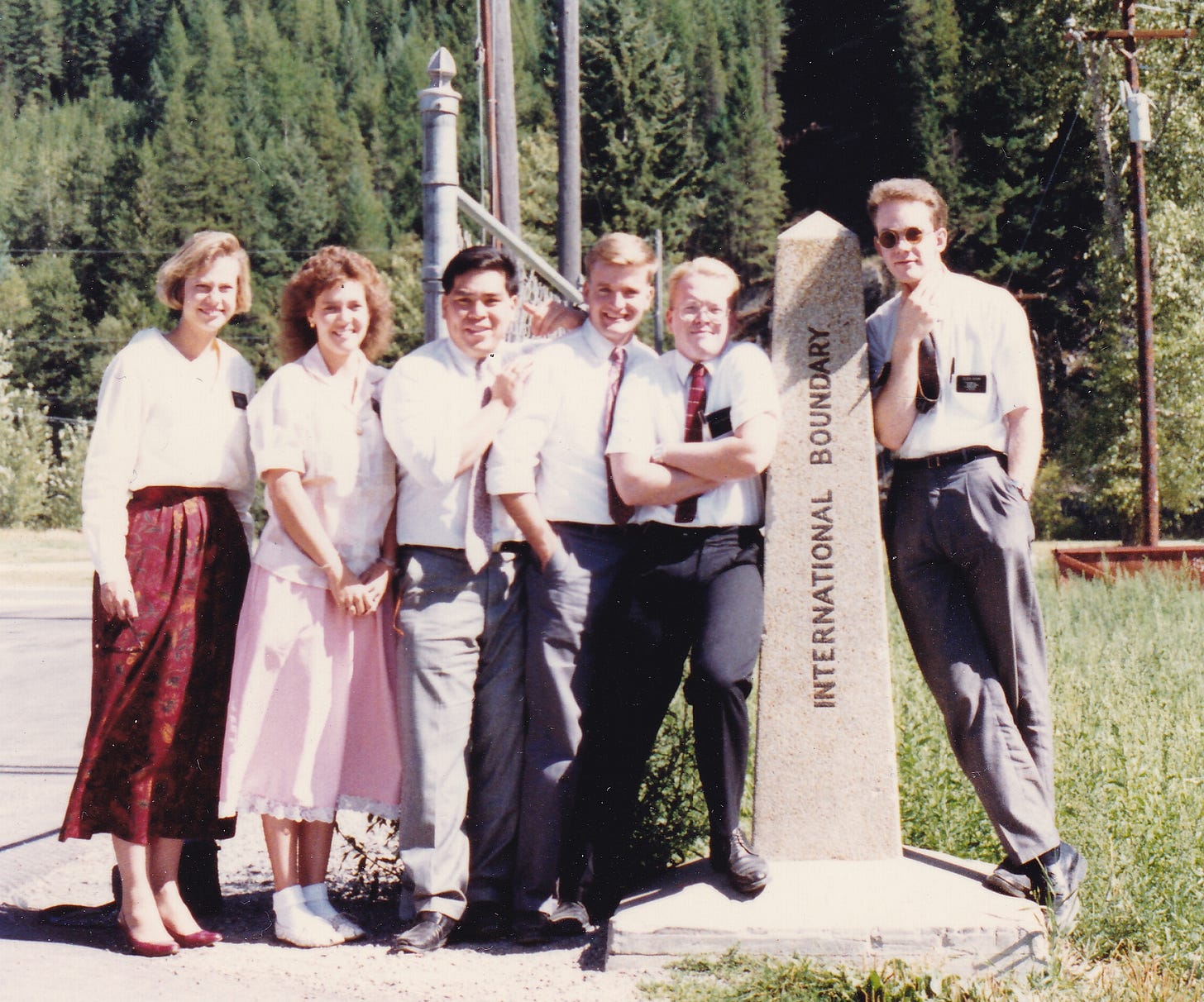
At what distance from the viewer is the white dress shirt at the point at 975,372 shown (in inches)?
157

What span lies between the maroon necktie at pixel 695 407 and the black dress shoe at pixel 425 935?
1417mm

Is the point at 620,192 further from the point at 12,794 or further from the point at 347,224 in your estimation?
the point at 12,794

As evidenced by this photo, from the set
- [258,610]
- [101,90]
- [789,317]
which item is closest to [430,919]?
[258,610]

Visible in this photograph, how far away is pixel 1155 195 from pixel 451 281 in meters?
29.8

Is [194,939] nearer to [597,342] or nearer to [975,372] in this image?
[597,342]

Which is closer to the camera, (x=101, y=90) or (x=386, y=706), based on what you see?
(x=386, y=706)

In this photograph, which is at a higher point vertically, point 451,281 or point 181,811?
point 451,281

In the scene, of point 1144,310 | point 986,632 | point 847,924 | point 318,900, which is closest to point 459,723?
point 318,900

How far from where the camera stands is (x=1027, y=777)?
3.97m

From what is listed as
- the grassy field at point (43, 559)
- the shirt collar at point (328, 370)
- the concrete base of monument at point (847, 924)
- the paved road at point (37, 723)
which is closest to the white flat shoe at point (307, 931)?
the concrete base of monument at point (847, 924)

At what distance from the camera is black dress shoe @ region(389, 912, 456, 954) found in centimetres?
391

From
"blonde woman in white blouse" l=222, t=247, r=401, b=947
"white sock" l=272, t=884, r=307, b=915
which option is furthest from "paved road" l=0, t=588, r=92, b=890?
"blonde woman in white blouse" l=222, t=247, r=401, b=947

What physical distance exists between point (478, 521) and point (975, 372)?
158 cm

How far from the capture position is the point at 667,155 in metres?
58.1
